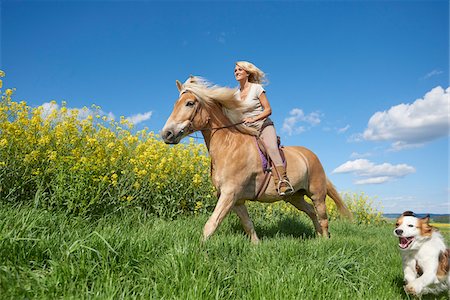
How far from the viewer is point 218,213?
4.38 metres

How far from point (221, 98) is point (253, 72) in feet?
3.11

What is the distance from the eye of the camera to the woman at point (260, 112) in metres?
5.22

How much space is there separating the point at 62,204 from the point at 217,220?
2102 mm

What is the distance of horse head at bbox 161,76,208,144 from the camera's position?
4543 mm

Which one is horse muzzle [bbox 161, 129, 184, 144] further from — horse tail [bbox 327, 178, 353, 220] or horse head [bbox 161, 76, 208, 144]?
horse tail [bbox 327, 178, 353, 220]

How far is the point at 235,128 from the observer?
207 inches

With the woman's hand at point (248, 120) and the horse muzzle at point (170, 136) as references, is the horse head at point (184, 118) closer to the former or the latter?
the horse muzzle at point (170, 136)

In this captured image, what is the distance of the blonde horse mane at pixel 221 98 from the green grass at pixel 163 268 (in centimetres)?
182

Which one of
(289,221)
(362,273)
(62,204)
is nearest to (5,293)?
(62,204)

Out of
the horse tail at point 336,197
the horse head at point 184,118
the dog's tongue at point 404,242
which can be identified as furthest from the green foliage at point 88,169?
the dog's tongue at point 404,242

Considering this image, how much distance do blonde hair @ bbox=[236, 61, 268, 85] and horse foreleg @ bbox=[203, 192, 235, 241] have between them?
2.11 metres

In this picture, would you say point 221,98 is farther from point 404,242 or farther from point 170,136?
point 404,242

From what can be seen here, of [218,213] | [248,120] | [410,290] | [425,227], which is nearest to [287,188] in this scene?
[248,120]

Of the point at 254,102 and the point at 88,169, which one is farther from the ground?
the point at 254,102
